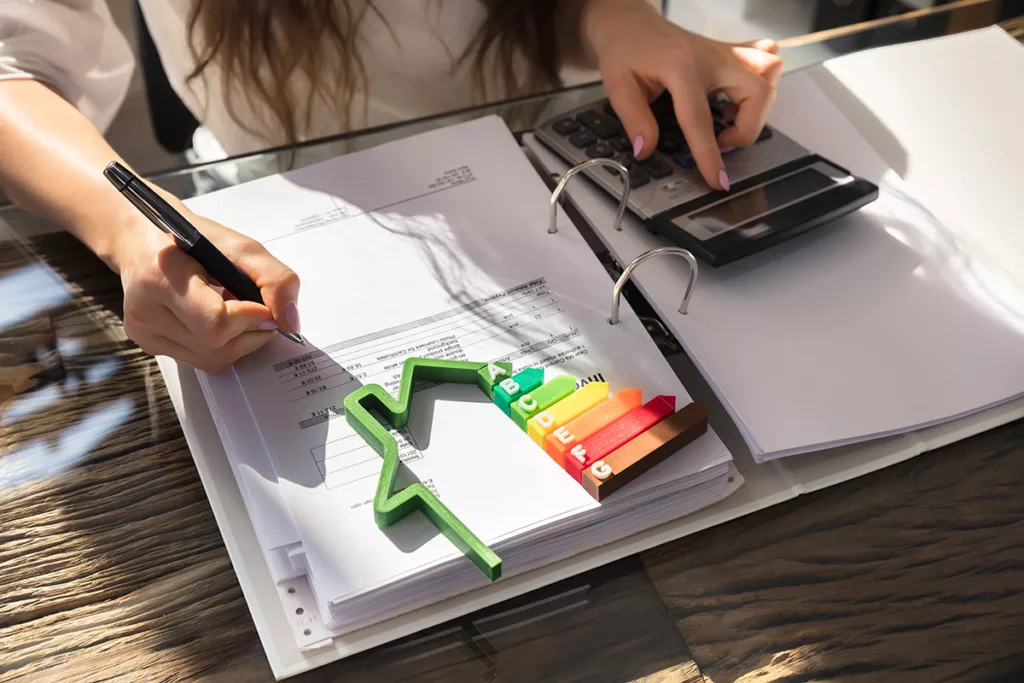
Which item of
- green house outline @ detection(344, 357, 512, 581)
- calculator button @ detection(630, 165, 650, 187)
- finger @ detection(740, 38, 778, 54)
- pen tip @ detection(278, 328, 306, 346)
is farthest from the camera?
finger @ detection(740, 38, 778, 54)

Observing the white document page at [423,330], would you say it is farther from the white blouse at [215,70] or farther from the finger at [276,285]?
the white blouse at [215,70]

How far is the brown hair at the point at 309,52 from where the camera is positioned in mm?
896

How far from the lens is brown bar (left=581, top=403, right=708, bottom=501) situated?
0.49 metres

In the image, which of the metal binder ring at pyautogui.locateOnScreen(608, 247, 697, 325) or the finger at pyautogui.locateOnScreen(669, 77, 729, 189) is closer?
the metal binder ring at pyautogui.locateOnScreen(608, 247, 697, 325)

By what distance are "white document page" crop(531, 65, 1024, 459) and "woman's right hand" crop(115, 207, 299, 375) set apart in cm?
26

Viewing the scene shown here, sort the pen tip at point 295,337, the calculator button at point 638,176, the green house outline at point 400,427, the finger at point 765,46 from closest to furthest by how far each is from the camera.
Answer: the green house outline at point 400,427
the pen tip at point 295,337
the calculator button at point 638,176
the finger at point 765,46

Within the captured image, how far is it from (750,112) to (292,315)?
1.45 ft

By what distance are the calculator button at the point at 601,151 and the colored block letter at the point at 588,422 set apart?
0.88ft

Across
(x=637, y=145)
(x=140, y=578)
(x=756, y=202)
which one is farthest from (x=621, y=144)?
(x=140, y=578)

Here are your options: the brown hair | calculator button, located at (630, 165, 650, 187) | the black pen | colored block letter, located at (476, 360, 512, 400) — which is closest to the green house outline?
colored block letter, located at (476, 360, 512, 400)

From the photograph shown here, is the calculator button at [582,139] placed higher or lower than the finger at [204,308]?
higher

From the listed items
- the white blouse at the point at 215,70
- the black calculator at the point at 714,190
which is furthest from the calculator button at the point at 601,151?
the white blouse at the point at 215,70

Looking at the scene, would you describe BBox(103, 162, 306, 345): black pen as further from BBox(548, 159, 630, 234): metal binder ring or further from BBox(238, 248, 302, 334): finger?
BBox(548, 159, 630, 234): metal binder ring

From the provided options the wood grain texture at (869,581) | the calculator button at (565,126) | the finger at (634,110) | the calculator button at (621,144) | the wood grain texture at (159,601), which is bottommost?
the wood grain texture at (159,601)
